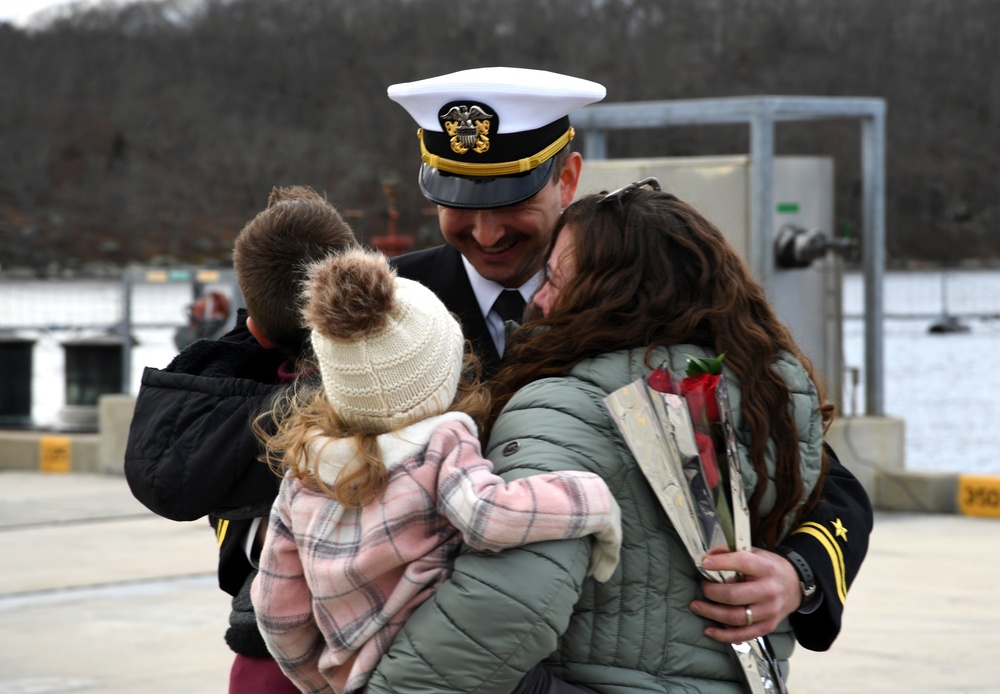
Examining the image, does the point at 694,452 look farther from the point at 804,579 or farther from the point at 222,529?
the point at 222,529

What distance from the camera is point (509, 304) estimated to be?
2.35 metres

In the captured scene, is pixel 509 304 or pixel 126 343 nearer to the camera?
pixel 509 304

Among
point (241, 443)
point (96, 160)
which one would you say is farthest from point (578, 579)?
point (96, 160)

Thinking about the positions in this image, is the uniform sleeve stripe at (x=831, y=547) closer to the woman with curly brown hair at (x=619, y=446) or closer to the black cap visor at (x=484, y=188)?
the woman with curly brown hair at (x=619, y=446)

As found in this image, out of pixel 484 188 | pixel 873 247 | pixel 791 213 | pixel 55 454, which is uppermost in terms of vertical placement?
pixel 484 188

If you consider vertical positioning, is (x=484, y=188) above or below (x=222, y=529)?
above

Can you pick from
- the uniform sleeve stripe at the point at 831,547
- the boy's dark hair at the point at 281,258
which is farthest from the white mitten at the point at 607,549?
the boy's dark hair at the point at 281,258

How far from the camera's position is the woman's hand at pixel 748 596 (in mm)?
1679

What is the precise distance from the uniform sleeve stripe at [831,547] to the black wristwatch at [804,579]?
38mm

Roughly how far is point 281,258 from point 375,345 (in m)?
0.36

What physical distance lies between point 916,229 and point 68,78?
38515 mm

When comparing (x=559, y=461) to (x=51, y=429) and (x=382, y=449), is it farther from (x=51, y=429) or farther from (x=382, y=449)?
(x=51, y=429)

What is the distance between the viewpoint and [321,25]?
70.7 metres

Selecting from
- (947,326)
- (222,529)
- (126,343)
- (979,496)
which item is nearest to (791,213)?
(979,496)
